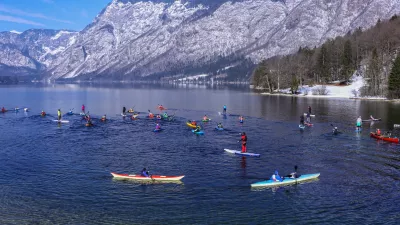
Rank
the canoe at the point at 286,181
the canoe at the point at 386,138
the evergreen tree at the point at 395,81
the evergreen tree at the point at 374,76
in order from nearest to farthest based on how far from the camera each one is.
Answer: the canoe at the point at 286,181, the canoe at the point at 386,138, the evergreen tree at the point at 395,81, the evergreen tree at the point at 374,76

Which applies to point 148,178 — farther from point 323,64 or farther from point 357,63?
point 323,64

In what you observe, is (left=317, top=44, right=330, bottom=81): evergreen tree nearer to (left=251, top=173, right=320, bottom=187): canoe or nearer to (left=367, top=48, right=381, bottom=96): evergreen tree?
(left=367, top=48, right=381, bottom=96): evergreen tree

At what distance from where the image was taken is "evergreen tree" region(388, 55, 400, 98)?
131 metres

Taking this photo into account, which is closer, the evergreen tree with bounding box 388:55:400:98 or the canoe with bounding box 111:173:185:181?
the canoe with bounding box 111:173:185:181

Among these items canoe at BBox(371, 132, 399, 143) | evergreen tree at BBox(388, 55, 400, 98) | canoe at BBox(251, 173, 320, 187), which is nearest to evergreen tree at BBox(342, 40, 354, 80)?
evergreen tree at BBox(388, 55, 400, 98)

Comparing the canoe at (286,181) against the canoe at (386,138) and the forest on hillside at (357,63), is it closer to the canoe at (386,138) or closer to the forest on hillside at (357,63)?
the canoe at (386,138)

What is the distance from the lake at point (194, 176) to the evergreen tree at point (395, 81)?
64960 mm

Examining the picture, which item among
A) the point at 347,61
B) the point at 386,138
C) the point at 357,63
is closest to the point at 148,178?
A: the point at 386,138

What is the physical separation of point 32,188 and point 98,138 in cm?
2805

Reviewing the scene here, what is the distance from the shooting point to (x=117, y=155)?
178ft

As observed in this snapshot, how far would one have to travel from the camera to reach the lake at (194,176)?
33.2 m

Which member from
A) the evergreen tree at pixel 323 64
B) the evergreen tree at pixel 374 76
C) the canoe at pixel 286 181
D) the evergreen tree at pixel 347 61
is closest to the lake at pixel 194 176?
the canoe at pixel 286 181

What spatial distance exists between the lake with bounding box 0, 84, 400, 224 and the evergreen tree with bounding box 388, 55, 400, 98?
64960 millimetres

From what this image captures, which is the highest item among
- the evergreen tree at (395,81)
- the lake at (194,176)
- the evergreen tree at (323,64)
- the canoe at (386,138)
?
the evergreen tree at (323,64)
